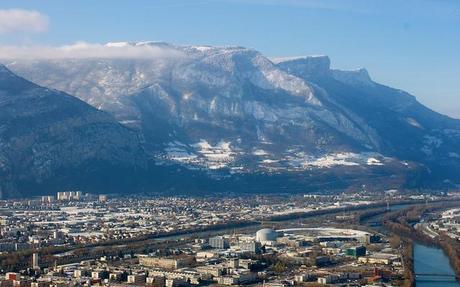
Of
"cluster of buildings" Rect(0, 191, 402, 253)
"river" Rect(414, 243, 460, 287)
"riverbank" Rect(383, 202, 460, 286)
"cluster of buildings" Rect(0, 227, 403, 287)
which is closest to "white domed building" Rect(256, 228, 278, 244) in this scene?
"cluster of buildings" Rect(0, 227, 403, 287)

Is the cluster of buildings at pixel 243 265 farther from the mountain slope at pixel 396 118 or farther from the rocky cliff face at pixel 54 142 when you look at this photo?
the mountain slope at pixel 396 118

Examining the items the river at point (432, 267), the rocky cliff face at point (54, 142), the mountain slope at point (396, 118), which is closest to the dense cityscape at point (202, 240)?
the river at point (432, 267)

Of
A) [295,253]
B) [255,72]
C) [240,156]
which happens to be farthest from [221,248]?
[255,72]

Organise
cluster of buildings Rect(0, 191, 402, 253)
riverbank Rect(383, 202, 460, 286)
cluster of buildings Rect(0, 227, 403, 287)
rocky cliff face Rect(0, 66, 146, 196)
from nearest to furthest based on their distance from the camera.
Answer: cluster of buildings Rect(0, 227, 403, 287) < riverbank Rect(383, 202, 460, 286) < cluster of buildings Rect(0, 191, 402, 253) < rocky cliff face Rect(0, 66, 146, 196)

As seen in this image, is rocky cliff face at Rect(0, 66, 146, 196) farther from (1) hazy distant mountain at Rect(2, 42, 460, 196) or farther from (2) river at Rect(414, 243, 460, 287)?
(2) river at Rect(414, 243, 460, 287)

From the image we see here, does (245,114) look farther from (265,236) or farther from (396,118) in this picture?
(265,236)

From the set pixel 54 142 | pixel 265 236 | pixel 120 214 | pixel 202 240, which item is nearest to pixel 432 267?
pixel 265 236
